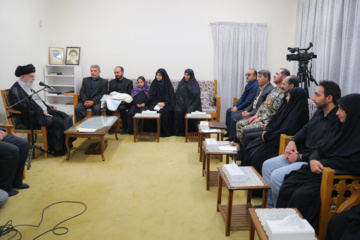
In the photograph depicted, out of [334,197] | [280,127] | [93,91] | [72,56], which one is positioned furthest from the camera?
[72,56]

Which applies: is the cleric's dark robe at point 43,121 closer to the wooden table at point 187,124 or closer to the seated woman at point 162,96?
the seated woman at point 162,96

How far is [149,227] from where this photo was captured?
264 cm

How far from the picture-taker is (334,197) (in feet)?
7.30

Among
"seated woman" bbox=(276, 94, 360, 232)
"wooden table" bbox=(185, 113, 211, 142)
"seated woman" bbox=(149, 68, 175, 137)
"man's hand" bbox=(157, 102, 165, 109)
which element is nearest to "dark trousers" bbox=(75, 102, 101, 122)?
"seated woman" bbox=(149, 68, 175, 137)

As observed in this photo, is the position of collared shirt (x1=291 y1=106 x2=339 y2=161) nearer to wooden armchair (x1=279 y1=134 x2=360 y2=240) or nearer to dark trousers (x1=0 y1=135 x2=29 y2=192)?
wooden armchair (x1=279 y1=134 x2=360 y2=240)

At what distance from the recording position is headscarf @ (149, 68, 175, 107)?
5.78 meters

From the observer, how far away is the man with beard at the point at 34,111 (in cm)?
414

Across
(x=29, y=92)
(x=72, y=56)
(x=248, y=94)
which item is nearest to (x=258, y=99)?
(x=248, y=94)

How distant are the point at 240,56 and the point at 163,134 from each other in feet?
7.31

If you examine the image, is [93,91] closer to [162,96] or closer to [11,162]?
[162,96]

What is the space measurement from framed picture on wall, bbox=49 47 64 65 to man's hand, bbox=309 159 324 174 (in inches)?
204

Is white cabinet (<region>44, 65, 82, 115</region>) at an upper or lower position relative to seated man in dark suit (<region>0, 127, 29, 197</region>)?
upper

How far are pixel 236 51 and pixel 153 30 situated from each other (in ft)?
5.60

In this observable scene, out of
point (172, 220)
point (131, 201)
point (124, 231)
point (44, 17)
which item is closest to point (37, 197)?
point (131, 201)
